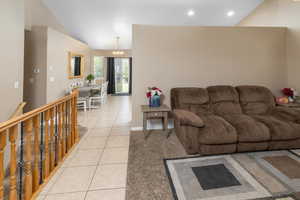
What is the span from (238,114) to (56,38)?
510 centimetres

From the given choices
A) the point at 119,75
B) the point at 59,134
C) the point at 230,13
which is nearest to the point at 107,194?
the point at 59,134

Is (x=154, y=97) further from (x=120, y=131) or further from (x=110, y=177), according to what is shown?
(x=110, y=177)

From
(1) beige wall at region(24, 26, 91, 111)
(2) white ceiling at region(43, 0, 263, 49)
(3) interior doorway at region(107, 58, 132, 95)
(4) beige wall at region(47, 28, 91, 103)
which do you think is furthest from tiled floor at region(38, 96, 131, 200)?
(3) interior doorway at region(107, 58, 132, 95)

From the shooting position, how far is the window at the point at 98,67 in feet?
28.6

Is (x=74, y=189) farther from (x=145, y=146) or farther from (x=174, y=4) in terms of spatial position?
(x=174, y=4)

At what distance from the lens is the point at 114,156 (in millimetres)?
2518

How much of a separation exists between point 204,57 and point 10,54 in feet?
12.1

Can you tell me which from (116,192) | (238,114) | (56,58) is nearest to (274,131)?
(238,114)

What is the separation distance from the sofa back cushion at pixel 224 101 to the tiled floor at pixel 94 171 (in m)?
1.92

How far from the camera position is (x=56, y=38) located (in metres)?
4.59

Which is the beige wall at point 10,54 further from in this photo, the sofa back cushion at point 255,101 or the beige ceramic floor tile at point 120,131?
the sofa back cushion at point 255,101

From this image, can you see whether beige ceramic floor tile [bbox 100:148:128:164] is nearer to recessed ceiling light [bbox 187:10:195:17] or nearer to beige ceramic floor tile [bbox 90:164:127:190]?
beige ceramic floor tile [bbox 90:164:127:190]

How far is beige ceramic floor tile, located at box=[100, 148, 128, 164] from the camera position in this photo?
2371 mm

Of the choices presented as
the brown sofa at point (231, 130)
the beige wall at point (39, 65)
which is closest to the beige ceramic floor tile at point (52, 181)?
the brown sofa at point (231, 130)
